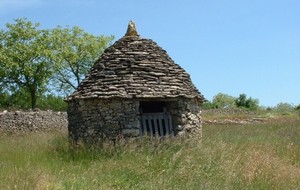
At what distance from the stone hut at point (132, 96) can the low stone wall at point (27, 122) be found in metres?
9.65

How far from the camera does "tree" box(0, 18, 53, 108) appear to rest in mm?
31516

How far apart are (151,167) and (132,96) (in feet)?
9.17

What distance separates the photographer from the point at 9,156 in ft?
30.8

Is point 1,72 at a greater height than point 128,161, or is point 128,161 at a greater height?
point 1,72

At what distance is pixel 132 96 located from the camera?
10852 mm

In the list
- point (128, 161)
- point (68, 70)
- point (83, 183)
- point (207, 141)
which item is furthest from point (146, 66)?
point (68, 70)

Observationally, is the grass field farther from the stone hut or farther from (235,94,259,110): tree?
(235,94,259,110): tree

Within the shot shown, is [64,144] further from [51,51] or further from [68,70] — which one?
[68,70]

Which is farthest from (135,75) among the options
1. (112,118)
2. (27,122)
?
(27,122)

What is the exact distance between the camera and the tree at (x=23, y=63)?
3152 centimetres

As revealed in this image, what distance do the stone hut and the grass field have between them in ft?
2.30

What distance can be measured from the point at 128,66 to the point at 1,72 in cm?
2167

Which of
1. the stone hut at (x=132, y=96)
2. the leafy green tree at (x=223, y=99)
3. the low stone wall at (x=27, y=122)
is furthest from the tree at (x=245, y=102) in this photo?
the stone hut at (x=132, y=96)

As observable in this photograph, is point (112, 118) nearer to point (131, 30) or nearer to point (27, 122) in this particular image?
point (131, 30)
